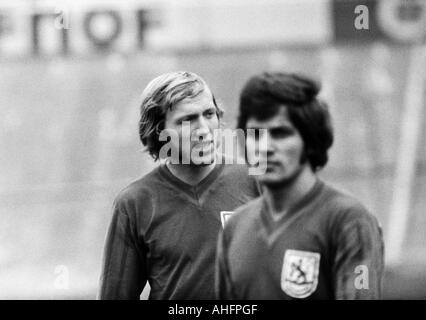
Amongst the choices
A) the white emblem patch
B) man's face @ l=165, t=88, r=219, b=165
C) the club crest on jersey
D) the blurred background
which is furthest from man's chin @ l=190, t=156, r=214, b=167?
the blurred background

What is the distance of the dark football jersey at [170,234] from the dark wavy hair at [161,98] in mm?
122

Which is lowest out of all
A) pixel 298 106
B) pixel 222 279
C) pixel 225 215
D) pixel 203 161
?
pixel 222 279

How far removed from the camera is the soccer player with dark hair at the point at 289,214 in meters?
1.72

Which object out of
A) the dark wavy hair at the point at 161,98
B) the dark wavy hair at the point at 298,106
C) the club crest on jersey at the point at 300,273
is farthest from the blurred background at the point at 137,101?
the club crest on jersey at the point at 300,273

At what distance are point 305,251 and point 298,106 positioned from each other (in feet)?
0.94

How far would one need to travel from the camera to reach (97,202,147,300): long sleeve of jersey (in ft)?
6.11

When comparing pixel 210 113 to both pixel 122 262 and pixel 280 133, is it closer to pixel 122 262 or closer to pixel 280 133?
pixel 280 133

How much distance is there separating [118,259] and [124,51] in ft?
6.29

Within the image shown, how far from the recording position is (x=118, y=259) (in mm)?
1862

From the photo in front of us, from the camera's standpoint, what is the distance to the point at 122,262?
6.10 feet

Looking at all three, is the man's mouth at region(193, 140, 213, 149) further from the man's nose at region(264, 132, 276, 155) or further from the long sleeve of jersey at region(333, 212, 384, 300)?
the long sleeve of jersey at region(333, 212, 384, 300)

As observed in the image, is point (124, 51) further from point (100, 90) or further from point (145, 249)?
point (145, 249)

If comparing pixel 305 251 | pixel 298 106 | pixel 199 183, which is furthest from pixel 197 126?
pixel 305 251

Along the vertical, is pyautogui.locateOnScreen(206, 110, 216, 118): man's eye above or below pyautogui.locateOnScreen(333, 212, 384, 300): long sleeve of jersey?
above
